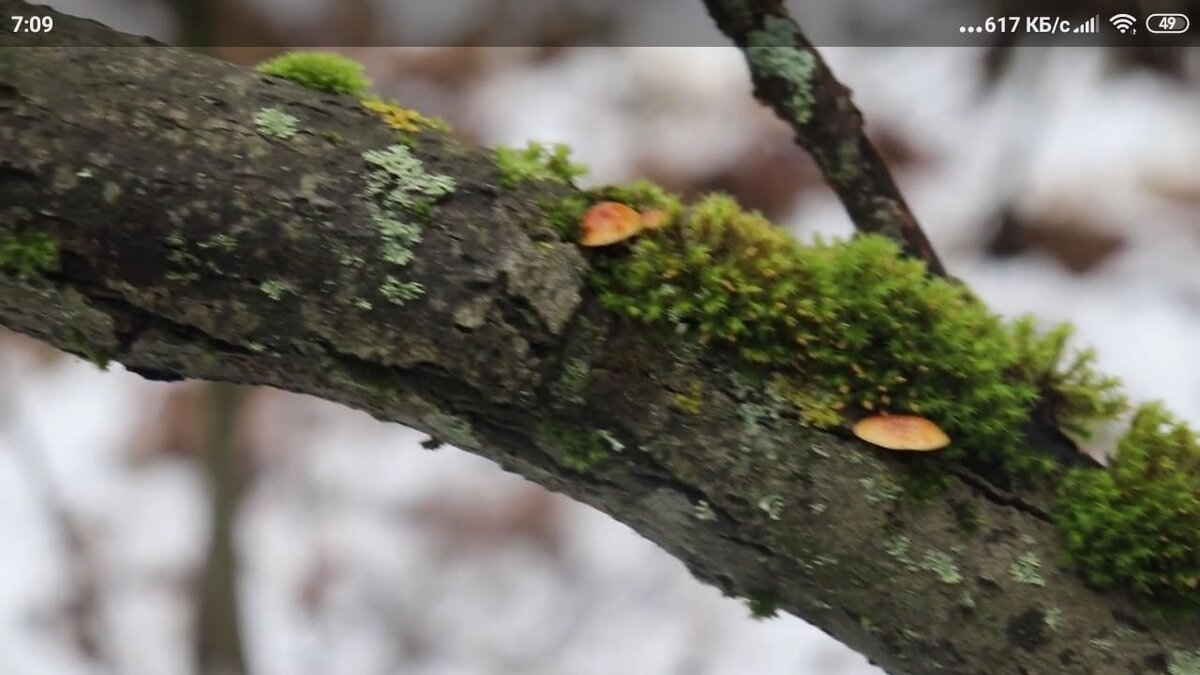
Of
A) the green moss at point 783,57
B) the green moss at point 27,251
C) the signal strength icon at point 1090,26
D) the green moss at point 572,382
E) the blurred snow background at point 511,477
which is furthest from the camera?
the blurred snow background at point 511,477

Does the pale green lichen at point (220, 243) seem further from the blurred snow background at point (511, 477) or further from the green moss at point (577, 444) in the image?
the blurred snow background at point (511, 477)

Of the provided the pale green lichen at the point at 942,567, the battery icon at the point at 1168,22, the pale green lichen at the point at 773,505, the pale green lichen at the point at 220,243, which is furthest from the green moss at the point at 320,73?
the battery icon at the point at 1168,22

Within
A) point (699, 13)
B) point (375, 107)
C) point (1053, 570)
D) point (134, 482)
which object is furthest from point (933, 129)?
point (134, 482)

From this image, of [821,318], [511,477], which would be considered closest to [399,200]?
[821,318]

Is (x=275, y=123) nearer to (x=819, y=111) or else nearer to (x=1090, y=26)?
(x=819, y=111)

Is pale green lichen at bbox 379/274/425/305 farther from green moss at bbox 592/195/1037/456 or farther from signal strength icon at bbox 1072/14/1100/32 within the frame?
signal strength icon at bbox 1072/14/1100/32

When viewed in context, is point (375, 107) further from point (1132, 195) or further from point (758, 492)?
point (1132, 195)

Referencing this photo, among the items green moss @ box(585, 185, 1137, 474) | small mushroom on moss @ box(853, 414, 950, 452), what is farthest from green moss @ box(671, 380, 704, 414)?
small mushroom on moss @ box(853, 414, 950, 452)
